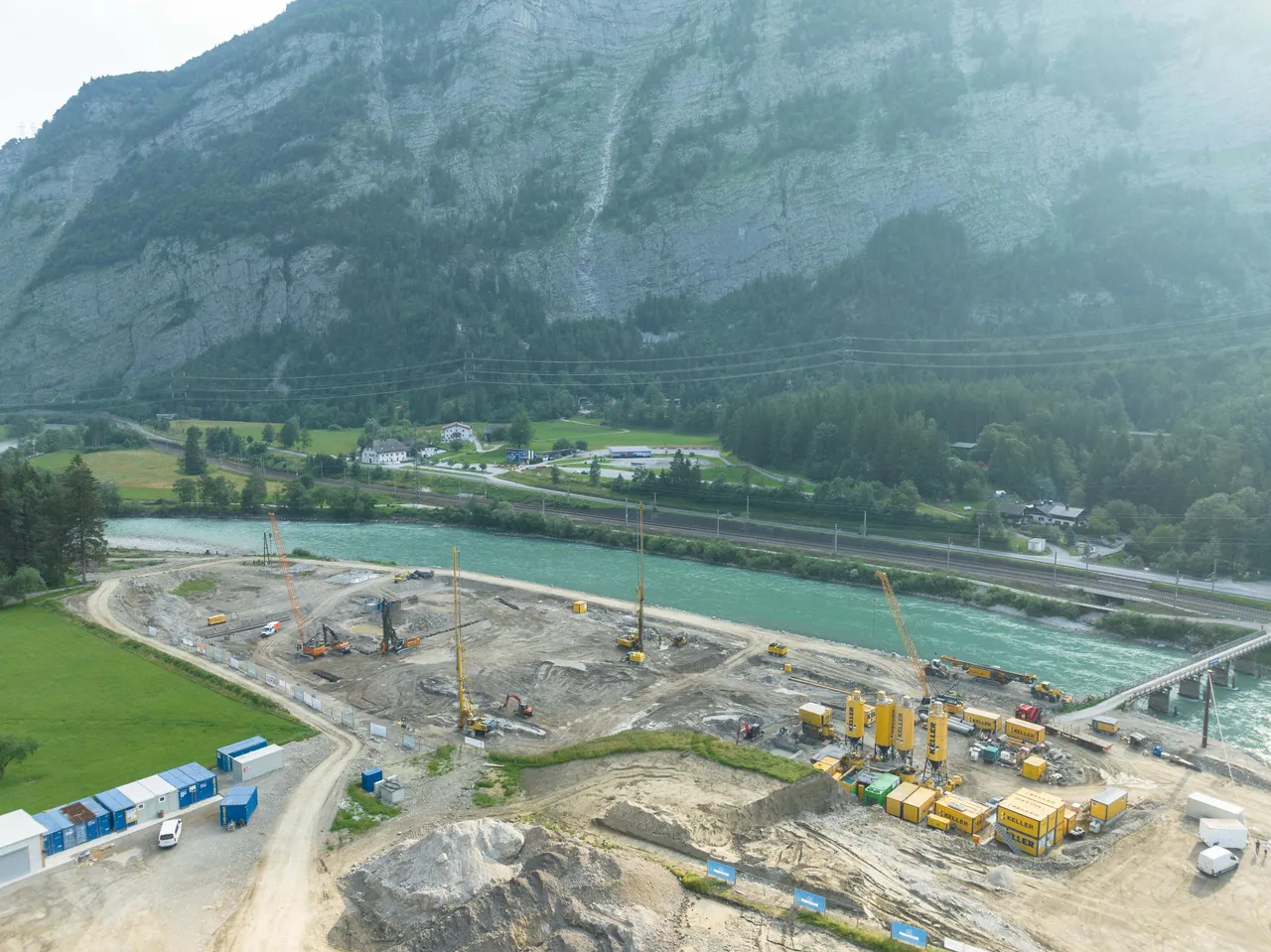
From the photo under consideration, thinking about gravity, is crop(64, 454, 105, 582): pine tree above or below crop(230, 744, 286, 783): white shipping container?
above

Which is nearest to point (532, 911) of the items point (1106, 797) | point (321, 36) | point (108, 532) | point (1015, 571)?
point (1106, 797)

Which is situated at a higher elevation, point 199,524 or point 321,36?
point 321,36

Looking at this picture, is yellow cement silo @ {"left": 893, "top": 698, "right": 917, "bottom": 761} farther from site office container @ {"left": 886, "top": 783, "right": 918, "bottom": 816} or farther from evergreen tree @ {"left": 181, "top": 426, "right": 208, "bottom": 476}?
evergreen tree @ {"left": 181, "top": 426, "right": 208, "bottom": 476}

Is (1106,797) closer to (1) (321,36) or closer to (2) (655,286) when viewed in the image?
(2) (655,286)

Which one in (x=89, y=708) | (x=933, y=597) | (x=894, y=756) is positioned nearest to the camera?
(x=894, y=756)

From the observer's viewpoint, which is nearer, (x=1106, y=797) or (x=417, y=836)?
(x=417, y=836)

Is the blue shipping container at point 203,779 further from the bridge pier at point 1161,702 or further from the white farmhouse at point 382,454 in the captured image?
the white farmhouse at point 382,454

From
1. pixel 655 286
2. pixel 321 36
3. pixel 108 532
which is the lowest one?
pixel 108 532

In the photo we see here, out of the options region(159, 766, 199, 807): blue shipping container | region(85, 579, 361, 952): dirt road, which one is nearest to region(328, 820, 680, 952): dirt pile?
region(85, 579, 361, 952): dirt road
